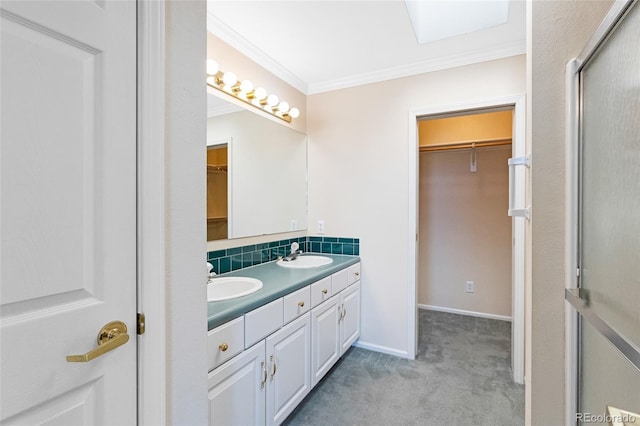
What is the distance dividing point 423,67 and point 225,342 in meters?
2.38

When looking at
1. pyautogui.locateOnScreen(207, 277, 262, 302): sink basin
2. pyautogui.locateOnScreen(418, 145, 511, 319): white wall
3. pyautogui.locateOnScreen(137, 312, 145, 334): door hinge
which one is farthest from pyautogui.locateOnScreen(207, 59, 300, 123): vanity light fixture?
pyautogui.locateOnScreen(418, 145, 511, 319): white wall

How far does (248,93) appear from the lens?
214 centimetres

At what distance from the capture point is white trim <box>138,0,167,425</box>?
2.63 ft

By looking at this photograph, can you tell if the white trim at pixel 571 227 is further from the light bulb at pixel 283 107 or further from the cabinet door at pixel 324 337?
the light bulb at pixel 283 107

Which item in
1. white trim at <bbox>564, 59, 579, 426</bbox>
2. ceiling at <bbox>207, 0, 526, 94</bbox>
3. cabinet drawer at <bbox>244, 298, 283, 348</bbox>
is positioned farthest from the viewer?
ceiling at <bbox>207, 0, 526, 94</bbox>

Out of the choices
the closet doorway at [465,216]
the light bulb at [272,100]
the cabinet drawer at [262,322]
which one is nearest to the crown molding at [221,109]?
the light bulb at [272,100]

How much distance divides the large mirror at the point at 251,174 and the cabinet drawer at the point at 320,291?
2.19 ft

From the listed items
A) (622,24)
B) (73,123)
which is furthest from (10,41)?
(622,24)

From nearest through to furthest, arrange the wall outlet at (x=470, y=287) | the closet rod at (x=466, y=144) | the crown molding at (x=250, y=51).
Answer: the crown molding at (x=250, y=51) < the closet rod at (x=466, y=144) < the wall outlet at (x=470, y=287)

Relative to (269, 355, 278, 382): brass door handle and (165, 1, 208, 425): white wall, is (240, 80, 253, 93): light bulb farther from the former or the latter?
(269, 355, 278, 382): brass door handle

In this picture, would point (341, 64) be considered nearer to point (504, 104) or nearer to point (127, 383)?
point (504, 104)

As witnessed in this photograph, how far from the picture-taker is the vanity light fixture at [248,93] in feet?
6.07

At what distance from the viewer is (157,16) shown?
814 millimetres

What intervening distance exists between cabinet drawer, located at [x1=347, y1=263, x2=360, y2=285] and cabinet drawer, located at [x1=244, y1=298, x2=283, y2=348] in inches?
36.9
